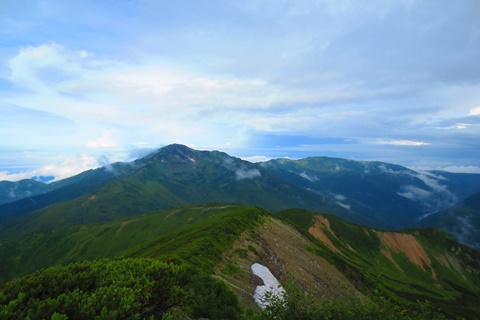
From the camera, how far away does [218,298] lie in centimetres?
1767

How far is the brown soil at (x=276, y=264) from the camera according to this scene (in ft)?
101

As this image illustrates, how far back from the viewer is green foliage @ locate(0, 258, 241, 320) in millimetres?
10914

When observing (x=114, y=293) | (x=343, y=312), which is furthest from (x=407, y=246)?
(x=114, y=293)

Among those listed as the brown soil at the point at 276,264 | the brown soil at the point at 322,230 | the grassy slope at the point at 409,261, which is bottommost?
the grassy slope at the point at 409,261

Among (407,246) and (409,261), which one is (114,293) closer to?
(409,261)

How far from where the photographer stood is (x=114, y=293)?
12211 mm

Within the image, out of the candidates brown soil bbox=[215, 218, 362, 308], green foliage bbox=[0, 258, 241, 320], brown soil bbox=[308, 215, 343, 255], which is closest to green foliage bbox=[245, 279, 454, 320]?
green foliage bbox=[0, 258, 241, 320]

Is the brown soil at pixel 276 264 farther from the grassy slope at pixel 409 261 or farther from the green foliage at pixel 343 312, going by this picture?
the grassy slope at pixel 409 261

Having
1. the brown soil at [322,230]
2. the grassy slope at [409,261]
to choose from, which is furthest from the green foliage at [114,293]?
the grassy slope at [409,261]

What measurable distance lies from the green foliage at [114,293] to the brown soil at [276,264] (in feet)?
30.5

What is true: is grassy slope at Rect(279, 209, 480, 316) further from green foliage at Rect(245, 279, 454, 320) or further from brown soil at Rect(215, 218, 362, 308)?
green foliage at Rect(245, 279, 454, 320)

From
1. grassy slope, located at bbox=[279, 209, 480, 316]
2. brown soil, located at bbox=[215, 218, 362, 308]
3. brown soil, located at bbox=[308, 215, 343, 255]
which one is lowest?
grassy slope, located at bbox=[279, 209, 480, 316]

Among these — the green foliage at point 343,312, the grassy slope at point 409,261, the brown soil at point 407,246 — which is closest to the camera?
the green foliage at point 343,312

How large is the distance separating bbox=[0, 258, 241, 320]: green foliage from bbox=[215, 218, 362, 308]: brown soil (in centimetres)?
930
